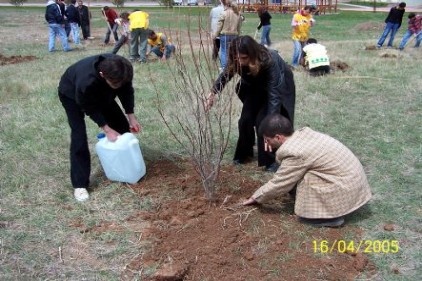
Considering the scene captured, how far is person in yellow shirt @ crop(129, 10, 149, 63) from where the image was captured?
998cm

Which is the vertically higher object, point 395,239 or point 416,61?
point 416,61

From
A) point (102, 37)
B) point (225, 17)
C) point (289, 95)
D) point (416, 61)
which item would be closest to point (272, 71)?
point (289, 95)

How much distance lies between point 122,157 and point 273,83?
1.40 meters

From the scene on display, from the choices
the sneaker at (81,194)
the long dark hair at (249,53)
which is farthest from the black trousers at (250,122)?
the sneaker at (81,194)

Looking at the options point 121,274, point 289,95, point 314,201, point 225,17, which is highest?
point 225,17

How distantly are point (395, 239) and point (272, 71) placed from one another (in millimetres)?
1567

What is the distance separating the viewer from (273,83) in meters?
3.69

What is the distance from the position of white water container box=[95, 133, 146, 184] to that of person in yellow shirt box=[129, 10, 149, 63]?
658 centimetres

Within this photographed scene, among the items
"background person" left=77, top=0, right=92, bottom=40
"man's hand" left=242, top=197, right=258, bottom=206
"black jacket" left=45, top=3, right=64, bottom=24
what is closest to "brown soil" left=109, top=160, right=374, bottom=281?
"man's hand" left=242, top=197, right=258, bottom=206

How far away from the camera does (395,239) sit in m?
3.10

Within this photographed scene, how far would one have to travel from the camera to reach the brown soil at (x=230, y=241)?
2758mm

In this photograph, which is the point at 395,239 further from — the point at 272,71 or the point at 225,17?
the point at 225,17

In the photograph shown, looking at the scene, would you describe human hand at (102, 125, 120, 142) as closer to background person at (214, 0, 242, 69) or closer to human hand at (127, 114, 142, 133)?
human hand at (127, 114, 142, 133)
